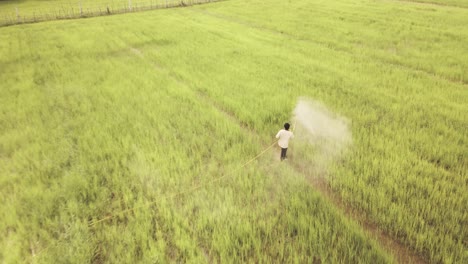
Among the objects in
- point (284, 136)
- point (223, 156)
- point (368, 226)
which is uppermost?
point (284, 136)

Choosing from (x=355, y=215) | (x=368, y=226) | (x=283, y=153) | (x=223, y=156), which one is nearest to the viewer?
(x=368, y=226)

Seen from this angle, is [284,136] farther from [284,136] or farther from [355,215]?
[355,215]

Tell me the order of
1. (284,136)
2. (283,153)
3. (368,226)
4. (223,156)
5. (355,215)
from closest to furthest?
(368,226)
(355,215)
(284,136)
(283,153)
(223,156)

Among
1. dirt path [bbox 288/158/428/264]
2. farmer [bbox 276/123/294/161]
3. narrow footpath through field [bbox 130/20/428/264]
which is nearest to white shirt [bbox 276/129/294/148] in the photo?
farmer [bbox 276/123/294/161]

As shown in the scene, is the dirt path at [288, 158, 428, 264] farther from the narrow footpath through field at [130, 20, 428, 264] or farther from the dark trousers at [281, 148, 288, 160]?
the dark trousers at [281, 148, 288, 160]

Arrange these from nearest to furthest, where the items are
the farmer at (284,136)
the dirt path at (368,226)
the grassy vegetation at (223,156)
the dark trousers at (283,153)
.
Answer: the dirt path at (368,226) < the grassy vegetation at (223,156) < the farmer at (284,136) < the dark trousers at (283,153)

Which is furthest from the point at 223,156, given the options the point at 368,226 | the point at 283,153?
the point at 368,226

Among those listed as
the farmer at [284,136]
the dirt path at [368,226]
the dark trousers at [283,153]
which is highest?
the farmer at [284,136]

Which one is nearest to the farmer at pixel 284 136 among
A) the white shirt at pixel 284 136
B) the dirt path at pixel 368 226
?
the white shirt at pixel 284 136

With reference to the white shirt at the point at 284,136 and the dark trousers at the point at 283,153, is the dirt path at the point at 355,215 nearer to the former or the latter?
the dark trousers at the point at 283,153
